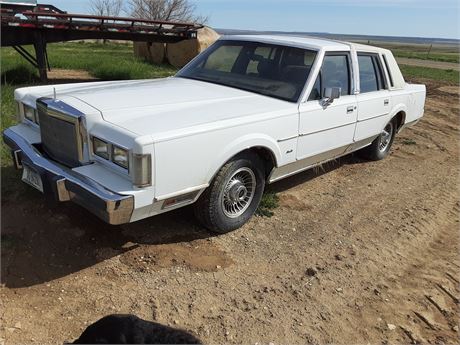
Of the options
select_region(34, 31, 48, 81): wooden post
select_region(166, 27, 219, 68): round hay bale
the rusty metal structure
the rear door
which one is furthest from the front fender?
select_region(166, 27, 219, 68): round hay bale

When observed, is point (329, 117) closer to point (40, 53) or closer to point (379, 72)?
point (379, 72)

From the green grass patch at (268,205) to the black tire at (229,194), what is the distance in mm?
259

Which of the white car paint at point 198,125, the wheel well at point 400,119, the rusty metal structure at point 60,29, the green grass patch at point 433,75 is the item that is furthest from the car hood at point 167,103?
the green grass patch at point 433,75

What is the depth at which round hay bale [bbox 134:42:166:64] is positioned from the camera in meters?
17.3

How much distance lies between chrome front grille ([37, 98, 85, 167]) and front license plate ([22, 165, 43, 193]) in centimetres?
22

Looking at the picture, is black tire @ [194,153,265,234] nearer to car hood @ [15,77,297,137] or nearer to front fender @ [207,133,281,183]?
front fender @ [207,133,281,183]

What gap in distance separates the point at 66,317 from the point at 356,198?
353cm

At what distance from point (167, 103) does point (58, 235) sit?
146cm

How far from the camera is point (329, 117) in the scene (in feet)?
15.5

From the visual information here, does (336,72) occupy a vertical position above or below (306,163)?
above

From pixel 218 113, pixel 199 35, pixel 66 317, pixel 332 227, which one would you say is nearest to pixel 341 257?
pixel 332 227

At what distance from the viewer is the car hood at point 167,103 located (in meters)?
3.36

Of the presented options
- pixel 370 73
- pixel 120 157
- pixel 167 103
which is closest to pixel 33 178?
pixel 120 157

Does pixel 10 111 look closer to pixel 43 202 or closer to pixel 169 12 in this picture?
pixel 43 202
